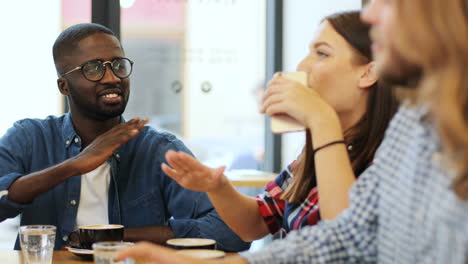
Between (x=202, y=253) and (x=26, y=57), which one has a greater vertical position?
(x=26, y=57)

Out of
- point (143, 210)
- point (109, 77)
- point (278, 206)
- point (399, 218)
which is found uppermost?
point (109, 77)

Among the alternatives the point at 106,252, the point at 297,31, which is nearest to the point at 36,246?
the point at 106,252

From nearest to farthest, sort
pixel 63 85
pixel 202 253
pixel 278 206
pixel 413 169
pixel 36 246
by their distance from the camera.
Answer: pixel 413 169, pixel 202 253, pixel 36 246, pixel 278 206, pixel 63 85

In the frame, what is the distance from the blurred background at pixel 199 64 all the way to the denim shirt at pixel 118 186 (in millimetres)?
1675

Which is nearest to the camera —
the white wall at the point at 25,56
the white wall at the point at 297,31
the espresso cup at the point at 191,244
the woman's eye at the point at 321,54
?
the espresso cup at the point at 191,244

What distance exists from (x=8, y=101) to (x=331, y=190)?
288cm

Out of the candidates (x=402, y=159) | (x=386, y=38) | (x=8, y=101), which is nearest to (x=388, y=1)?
(x=386, y=38)

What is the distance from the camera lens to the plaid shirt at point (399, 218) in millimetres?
967

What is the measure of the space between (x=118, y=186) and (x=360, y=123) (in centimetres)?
94

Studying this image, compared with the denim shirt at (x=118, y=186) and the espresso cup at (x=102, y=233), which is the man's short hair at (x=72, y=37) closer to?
the denim shirt at (x=118, y=186)

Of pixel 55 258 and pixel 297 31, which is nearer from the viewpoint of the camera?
pixel 55 258

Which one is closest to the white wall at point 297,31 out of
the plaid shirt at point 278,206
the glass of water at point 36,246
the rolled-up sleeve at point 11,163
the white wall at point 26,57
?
the white wall at point 26,57

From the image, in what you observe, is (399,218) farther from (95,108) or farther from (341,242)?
(95,108)

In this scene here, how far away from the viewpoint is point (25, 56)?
3.88 meters
